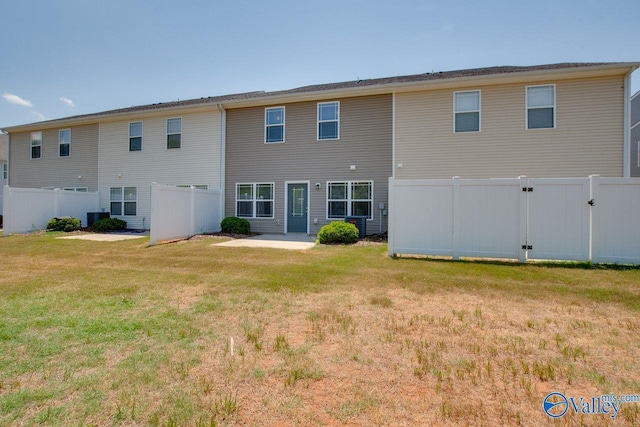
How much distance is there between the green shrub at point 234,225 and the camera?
504 inches

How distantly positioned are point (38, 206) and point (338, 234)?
14009 mm

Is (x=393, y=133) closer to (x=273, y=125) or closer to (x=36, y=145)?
(x=273, y=125)

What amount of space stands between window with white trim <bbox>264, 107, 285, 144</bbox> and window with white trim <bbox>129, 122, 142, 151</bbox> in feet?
22.7

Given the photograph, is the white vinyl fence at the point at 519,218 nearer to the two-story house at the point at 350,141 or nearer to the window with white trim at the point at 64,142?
the two-story house at the point at 350,141

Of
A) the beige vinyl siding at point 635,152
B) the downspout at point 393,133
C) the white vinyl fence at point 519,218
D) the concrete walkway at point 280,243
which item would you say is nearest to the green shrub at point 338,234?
the concrete walkway at point 280,243

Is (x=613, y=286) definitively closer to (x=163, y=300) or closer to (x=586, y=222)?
(x=586, y=222)

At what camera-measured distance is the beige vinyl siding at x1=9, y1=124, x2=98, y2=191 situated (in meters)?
16.5

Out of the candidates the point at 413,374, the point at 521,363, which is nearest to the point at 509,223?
the point at 521,363

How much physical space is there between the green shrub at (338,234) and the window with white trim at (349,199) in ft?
6.48

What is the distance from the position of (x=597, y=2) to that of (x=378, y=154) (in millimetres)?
7212

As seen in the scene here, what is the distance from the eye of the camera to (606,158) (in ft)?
33.5

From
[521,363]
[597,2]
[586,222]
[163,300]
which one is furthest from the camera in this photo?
[597,2]

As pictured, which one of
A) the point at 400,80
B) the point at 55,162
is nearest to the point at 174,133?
the point at 55,162

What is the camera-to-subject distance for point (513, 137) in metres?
10.9
